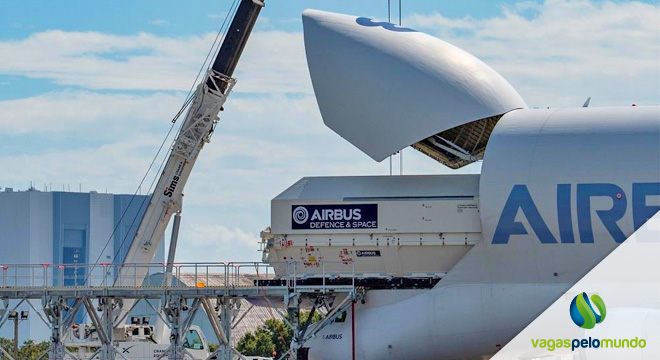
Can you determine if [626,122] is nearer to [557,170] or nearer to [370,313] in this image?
[557,170]

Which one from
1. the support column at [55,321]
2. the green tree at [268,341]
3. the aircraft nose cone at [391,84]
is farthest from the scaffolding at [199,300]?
the green tree at [268,341]

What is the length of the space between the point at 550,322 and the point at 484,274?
277 cm

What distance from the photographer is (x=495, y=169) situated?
47.1 meters

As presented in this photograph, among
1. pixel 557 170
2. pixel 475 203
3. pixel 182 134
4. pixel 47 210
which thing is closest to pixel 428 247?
pixel 475 203

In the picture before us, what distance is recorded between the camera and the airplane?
1827 inches

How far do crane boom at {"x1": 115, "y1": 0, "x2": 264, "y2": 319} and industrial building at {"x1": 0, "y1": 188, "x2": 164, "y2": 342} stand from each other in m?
117

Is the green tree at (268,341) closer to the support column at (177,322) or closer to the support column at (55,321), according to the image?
the support column at (55,321)

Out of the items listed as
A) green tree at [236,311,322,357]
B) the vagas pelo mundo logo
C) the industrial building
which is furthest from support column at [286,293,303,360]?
the industrial building

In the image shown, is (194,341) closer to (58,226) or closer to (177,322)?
(177,322)

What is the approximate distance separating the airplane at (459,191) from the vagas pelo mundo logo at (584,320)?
2.31 feet

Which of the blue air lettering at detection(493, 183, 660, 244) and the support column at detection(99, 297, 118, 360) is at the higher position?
the blue air lettering at detection(493, 183, 660, 244)

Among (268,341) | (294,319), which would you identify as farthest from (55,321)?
(268,341)

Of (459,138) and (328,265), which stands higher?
(459,138)

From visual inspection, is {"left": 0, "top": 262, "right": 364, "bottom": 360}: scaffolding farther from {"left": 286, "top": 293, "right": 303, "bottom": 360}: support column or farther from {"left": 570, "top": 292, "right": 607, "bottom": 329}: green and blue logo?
{"left": 570, "top": 292, "right": 607, "bottom": 329}: green and blue logo
